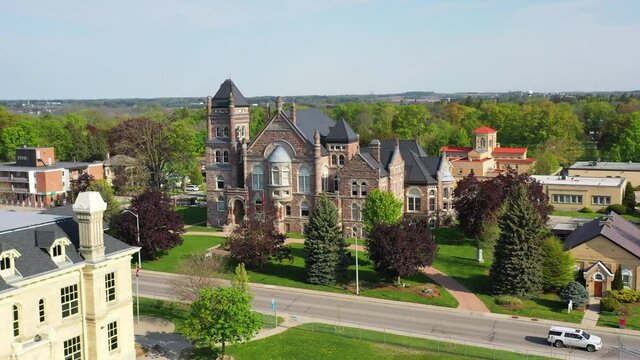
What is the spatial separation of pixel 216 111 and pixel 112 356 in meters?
41.1

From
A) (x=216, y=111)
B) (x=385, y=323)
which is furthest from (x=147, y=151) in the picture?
(x=385, y=323)

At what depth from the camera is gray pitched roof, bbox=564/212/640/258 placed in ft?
152

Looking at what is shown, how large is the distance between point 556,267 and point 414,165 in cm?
2426

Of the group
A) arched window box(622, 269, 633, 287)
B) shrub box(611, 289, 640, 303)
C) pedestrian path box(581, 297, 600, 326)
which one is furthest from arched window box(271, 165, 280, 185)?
shrub box(611, 289, 640, 303)

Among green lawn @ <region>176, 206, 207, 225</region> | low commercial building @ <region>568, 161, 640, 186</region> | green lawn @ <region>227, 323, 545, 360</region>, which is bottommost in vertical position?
green lawn @ <region>227, 323, 545, 360</region>

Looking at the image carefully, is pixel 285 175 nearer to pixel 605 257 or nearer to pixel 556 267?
pixel 556 267

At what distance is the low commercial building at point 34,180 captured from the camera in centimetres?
8819

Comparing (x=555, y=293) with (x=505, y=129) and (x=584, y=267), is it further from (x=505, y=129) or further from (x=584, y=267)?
(x=505, y=129)

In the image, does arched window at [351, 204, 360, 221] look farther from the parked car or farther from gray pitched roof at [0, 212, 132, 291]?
gray pitched roof at [0, 212, 132, 291]

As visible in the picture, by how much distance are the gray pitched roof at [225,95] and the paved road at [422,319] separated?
25230 millimetres

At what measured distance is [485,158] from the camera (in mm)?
94812

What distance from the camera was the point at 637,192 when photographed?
278 feet

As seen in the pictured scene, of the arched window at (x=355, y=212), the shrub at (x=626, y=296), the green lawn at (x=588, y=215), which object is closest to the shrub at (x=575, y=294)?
the shrub at (x=626, y=296)

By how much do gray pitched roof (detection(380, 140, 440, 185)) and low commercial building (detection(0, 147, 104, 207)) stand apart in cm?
4511
